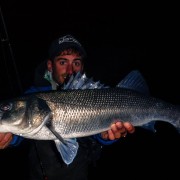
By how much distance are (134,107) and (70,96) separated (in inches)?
28.3

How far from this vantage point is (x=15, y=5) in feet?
69.2

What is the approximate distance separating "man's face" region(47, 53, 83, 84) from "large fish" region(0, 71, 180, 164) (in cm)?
72

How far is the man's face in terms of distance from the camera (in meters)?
3.25

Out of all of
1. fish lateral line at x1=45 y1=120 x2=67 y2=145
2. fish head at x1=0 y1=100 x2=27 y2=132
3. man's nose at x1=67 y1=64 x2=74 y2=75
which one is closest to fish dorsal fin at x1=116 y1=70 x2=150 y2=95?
man's nose at x1=67 y1=64 x2=74 y2=75

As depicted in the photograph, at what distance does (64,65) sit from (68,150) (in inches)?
51.1

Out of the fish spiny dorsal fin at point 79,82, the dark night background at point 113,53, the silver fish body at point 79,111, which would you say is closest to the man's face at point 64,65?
the dark night background at point 113,53

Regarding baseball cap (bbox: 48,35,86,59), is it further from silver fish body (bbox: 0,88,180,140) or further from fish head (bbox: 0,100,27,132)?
fish head (bbox: 0,100,27,132)

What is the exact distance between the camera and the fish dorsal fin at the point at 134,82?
2816 mm

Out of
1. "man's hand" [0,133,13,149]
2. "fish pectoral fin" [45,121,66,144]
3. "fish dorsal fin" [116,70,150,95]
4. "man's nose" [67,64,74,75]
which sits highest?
"man's nose" [67,64,74,75]

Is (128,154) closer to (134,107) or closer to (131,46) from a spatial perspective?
(134,107)

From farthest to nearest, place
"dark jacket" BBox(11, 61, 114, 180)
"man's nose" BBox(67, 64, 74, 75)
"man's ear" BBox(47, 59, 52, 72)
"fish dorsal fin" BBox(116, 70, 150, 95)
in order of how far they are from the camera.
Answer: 1. "man's ear" BBox(47, 59, 52, 72)
2. "man's nose" BBox(67, 64, 74, 75)
3. "dark jacket" BBox(11, 61, 114, 180)
4. "fish dorsal fin" BBox(116, 70, 150, 95)

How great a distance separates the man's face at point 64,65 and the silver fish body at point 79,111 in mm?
801

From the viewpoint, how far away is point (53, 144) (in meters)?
3.08

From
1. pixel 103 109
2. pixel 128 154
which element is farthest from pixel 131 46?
pixel 103 109
